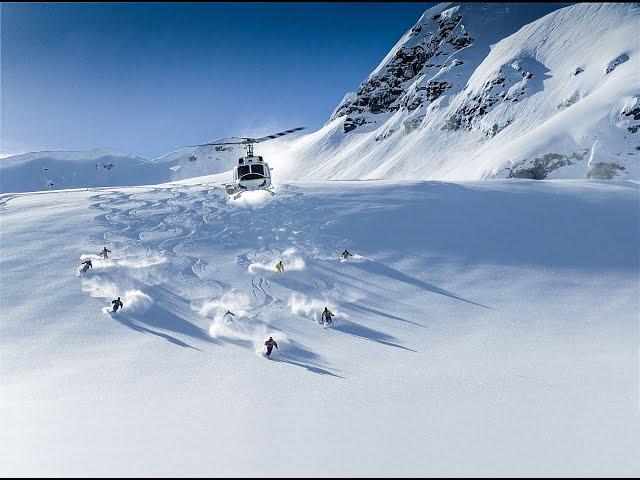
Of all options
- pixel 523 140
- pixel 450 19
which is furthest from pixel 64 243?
pixel 450 19

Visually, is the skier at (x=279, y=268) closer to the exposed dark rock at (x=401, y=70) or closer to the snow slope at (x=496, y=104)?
the snow slope at (x=496, y=104)

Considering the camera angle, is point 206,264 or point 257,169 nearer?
point 206,264

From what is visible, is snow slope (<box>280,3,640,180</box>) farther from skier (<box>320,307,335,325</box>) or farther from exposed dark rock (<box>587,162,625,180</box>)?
skier (<box>320,307,335,325</box>)

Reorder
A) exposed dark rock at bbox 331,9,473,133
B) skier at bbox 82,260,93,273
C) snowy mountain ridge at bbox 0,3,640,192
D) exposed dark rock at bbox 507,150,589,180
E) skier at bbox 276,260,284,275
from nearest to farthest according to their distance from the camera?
skier at bbox 82,260,93,273 → skier at bbox 276,260,284,275 → exposed dark rock at bbox 507,150,589,180 → snowy mountain ridge at bbox 0,3,640,192 → exposed dark rock at bbox 331,9,473,133

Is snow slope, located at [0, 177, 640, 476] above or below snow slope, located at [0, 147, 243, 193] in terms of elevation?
below

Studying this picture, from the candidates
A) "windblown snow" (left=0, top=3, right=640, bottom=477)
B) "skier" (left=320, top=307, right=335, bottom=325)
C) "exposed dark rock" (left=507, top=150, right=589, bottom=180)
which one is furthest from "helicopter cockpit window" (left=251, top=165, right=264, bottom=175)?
"exposed dark rock" (left=507, top=150, right=589, bottom=180)

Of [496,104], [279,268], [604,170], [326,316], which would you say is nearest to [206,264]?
[279,268]

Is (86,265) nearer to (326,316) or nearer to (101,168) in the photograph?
(326,316)
